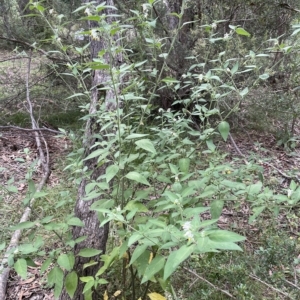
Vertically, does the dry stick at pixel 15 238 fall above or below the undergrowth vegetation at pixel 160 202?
below

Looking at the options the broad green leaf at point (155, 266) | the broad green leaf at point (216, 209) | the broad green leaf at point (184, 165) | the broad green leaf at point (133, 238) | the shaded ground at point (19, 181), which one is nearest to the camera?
the broad green leaf at point (133, 238)

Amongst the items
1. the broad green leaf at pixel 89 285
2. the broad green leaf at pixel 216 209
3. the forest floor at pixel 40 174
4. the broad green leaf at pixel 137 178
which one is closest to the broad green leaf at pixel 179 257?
the broad green leaf at pixel 137 178

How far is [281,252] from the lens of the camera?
2057 mm

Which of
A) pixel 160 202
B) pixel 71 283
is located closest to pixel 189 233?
pixel 160 202

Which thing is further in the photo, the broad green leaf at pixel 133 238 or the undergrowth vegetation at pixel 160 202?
the undergrowth vegetation at pixel 160 202

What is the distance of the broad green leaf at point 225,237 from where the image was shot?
0.94 metres

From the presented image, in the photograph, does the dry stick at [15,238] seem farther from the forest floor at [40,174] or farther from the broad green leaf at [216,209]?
the broad green leaf at [216,209]

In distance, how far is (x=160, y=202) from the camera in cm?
146

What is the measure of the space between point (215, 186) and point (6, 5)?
4.51 metres

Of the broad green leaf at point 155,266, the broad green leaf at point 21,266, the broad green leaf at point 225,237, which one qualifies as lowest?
the broad green leaf at point 21,266

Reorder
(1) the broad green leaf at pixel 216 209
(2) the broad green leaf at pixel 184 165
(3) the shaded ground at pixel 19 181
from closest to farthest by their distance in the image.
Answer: (1) the broad green leaf at pixel 216 209
(2) the broad green leaf at pixel 184 165
(3) the shaded ground at pixel 19 181

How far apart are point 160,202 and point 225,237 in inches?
20.6

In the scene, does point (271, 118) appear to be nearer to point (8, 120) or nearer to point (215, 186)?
point (215, 186)

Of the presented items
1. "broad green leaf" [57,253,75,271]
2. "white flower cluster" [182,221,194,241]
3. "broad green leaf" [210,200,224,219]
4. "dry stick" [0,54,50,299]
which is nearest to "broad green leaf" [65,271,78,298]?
"broad green leaf" [57,253,75,271]
